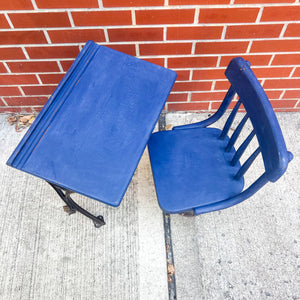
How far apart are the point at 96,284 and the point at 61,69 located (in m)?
1.45

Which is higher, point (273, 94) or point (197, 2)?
point (197, 2)

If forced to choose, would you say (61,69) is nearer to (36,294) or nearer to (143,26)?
(143,26)

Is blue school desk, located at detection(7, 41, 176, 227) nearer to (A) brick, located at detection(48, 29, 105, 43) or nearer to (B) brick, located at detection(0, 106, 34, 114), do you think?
(A) brick, located at detection(48, 29, 105, 43)

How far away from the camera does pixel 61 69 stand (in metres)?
1.90

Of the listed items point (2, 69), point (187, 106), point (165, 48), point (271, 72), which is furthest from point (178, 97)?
point (2, 69)

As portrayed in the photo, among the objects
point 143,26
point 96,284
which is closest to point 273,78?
point 143,26

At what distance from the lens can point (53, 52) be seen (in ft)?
5.84

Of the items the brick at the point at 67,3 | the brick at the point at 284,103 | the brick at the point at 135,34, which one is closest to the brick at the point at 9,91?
the brick at the point at 67,3

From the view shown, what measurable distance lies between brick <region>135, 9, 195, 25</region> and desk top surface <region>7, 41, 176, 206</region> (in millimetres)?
352

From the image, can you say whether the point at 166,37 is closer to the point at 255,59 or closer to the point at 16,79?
the point at 255,59

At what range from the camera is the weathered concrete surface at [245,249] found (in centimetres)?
161

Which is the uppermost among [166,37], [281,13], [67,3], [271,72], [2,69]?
[67,3]

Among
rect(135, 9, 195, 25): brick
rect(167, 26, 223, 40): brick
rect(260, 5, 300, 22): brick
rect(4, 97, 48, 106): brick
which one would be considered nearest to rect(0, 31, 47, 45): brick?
rect(4, 97, 48, 106): brick

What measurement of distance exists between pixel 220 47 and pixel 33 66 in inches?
50.8
